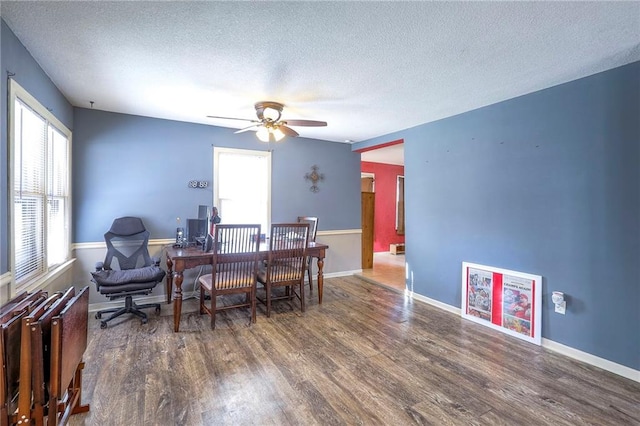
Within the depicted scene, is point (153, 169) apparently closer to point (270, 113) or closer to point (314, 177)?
point (270, 113)

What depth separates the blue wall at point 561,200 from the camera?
2.39 m

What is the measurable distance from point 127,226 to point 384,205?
19.3ft

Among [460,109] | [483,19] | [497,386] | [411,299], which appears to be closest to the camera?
[483,19]

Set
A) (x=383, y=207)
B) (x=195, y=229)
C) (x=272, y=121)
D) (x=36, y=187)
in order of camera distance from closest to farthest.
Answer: (x=36, y=187)
(x=272, y=121)
(x=195, y=229)
(x=383, y=207)

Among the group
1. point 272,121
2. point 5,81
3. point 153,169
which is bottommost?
point 153,169

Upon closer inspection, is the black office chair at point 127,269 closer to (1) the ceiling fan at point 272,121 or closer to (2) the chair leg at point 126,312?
(2) the chair leg at point 126,312

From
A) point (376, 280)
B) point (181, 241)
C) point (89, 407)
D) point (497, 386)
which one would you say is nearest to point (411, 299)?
point (376, 280)

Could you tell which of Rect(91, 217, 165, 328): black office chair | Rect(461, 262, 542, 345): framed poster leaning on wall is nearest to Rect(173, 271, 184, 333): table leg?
Rect(91, 217, 165, 328): black office chair

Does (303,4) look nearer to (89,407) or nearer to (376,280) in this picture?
(89,407)

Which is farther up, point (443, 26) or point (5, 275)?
point (443, 26)

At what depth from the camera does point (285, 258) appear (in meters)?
3.54

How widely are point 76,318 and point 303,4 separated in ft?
7.16

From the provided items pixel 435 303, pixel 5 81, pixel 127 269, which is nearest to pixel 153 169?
pixel 127 269

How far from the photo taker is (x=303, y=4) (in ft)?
5.54
